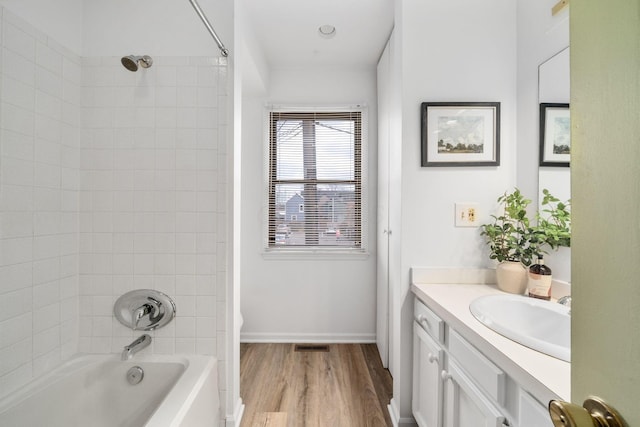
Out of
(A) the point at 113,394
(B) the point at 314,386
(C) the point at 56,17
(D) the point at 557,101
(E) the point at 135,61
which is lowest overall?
(B) the point at 314,386

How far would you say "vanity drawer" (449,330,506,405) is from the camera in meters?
0.89

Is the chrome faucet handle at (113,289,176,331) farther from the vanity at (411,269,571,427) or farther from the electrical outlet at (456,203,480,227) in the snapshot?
the electrical outlet at (456,203,480,227)

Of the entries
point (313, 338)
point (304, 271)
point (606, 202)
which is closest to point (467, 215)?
point (606, 202)

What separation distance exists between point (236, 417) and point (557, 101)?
232 centimetres

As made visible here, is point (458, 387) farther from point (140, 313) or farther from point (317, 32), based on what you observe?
point (317, 32)

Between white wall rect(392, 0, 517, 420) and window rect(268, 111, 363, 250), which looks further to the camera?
window rect(268, 111, 363, 250)

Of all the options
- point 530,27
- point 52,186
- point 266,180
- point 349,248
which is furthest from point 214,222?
point 530,27

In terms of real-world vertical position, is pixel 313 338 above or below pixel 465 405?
below

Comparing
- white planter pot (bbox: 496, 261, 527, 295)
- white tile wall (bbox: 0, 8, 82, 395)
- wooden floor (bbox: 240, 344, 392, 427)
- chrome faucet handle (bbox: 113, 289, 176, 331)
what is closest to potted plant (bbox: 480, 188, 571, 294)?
white planter pot (bbox: 496, 261, 527, 295)

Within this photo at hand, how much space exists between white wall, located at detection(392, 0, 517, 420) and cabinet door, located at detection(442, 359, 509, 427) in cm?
41

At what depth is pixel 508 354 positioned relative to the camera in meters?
0.84

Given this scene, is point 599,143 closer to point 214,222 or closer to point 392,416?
point 214,222

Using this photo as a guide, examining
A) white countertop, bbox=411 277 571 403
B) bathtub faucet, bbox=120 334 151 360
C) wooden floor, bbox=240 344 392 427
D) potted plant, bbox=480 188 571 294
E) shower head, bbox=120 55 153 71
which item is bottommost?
wooden floor, bbox=240 344 392 427

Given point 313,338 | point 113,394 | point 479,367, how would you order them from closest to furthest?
point 479,367
point 113,394
point 313,338
